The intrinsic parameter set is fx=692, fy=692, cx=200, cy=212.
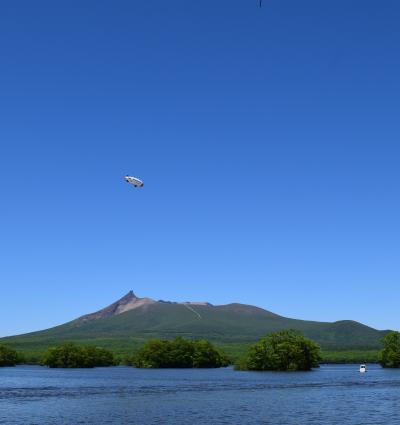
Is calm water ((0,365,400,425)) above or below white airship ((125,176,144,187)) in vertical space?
below

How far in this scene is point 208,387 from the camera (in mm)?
150375

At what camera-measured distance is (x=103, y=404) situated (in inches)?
4464

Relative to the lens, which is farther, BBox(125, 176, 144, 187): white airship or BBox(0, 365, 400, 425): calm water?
BBox(125, 176, 144, 187): white airship

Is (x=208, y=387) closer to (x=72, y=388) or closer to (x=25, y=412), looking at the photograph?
(x=72, y=388)

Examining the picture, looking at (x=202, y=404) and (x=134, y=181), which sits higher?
(x=134, y=181)

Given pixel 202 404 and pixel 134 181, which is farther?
pixel 134 181

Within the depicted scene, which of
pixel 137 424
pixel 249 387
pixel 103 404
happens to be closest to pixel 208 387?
pixel 249 387

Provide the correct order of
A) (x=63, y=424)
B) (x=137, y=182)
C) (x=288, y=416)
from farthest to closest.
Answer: (x=137, y=182), (x=288, y=416), (x=63, y=424)

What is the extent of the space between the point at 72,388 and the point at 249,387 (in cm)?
3843

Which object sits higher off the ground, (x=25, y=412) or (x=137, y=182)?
(x=137, y=182)

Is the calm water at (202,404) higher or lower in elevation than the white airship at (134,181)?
lower

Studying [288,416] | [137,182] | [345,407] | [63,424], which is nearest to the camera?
[63,424]

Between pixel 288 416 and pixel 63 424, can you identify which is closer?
pixel 63 424

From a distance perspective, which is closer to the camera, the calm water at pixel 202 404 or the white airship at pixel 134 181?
the calm water at pixel 202 404
